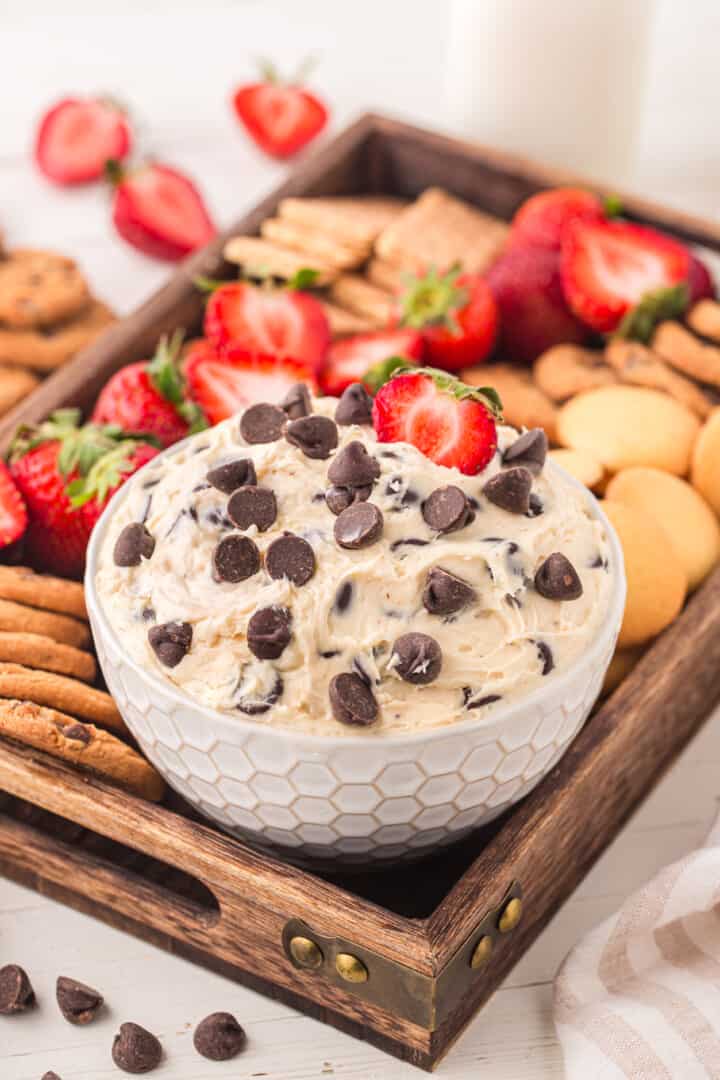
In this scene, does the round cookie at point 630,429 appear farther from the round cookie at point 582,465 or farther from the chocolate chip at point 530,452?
the chocolate chip at point 530,452

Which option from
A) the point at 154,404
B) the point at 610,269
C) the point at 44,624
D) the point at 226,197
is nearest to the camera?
the point at 44,624

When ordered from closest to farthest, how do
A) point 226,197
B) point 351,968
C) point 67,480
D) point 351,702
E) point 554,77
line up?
point 351,702 < point 351,968 < point 67,480 < point 554,77 < point 226,197

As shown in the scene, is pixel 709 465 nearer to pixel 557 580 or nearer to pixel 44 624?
pixel 557 580

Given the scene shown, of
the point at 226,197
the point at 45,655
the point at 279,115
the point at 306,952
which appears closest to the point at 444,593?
the point at 306,952

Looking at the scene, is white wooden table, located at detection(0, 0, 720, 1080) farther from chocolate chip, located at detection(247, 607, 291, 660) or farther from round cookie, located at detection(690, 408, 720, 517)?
chocolate chip, located at detection(247, 607, 291, 660)

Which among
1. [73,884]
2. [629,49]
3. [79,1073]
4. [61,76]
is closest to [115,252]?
[61,76]

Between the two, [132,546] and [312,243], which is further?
[312,243]

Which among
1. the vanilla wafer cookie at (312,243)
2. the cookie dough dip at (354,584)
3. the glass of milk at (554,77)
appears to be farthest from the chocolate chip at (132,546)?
the glass of milk at (554,77)
